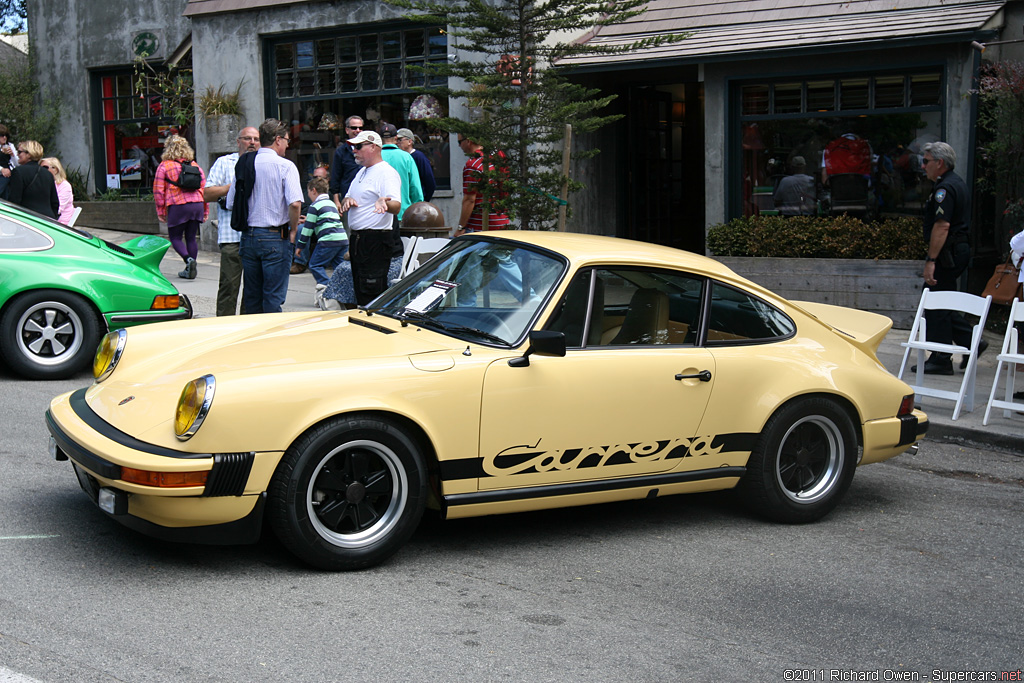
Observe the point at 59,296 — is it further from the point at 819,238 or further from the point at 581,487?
the point at 819,238

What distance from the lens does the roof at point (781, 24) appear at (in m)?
11.3

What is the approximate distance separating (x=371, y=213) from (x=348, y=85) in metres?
6.95

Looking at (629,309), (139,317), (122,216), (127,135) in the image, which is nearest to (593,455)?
(629,309)

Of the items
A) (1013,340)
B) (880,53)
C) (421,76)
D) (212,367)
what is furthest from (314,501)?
(421,76)

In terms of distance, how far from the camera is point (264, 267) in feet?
29.4

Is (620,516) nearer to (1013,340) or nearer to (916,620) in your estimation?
(916,620)

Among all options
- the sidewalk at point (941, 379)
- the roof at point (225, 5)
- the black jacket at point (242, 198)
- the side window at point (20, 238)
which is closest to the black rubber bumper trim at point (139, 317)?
the side window at point (20, 238)

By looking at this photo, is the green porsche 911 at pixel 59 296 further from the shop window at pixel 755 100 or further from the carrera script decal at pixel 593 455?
the shop window at pixel 755 100

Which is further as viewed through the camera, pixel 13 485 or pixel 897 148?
pixel 897 148

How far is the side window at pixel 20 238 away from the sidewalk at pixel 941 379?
272 cm

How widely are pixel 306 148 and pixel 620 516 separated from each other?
38.3ft

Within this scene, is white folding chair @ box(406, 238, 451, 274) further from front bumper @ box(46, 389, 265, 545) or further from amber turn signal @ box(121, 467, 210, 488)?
amber turn signal @ box(121, 467, 210, 488)

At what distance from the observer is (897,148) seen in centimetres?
1207

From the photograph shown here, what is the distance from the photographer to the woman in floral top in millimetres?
12914
